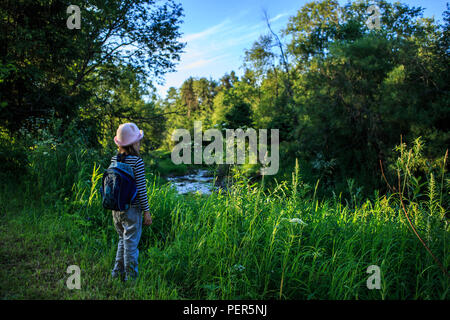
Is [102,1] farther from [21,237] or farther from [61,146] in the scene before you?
[21,237]

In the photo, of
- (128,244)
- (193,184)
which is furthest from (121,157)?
(193,184)

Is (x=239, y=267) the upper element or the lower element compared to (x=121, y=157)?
lower

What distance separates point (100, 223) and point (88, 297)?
1807mm

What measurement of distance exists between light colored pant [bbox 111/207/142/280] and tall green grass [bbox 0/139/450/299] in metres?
0.13

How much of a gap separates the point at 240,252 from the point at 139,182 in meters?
1.26

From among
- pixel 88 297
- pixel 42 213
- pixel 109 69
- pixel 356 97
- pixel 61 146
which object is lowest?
pixel 88 297

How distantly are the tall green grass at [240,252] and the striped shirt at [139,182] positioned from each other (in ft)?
1.83

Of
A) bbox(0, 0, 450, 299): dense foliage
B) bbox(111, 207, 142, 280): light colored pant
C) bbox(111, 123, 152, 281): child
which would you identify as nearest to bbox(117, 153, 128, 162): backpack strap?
bbox(111, 123, 152, 281): child

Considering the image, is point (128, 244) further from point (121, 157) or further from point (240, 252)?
point (240, 252)

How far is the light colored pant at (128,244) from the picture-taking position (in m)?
2.60

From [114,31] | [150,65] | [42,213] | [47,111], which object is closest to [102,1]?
[114,31]

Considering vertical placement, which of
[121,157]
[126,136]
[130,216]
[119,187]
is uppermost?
→ [126,136]

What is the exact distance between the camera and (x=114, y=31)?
9.74 metres

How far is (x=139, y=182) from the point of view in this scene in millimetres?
2668
